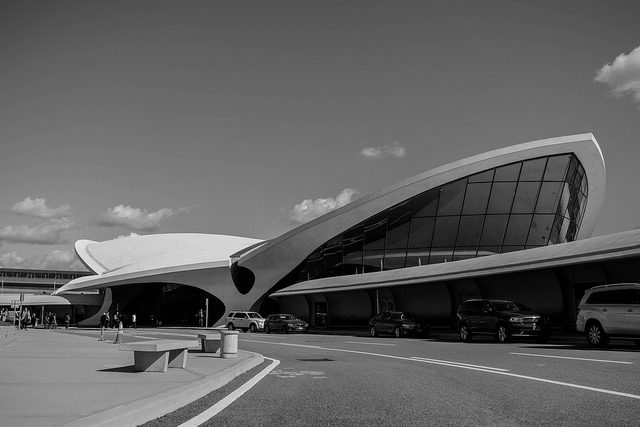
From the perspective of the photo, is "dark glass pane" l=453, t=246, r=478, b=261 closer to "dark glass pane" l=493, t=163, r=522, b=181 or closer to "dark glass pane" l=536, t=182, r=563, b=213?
"dark glass pane" l=536, t=182, r=563, b=213

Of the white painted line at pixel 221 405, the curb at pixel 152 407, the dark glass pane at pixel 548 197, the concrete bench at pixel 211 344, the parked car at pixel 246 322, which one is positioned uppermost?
the dark glass pane at pixel 548 197

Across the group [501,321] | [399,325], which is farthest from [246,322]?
[501,321]

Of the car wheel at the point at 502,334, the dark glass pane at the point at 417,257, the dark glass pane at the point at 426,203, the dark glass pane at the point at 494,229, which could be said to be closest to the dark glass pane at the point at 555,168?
the dark glass pane at the point at 494,229

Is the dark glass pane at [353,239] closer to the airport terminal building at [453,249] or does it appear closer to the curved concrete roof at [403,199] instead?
the airport terminal building at [453,249]

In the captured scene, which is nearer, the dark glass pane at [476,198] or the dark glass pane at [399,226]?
the dark glass pane at [476,198]

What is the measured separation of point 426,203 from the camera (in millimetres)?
42281

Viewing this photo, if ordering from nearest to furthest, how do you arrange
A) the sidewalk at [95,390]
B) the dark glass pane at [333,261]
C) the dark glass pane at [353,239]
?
the sidewalk at [95,390] < the dark glass pane at [353,239] < the dark glass pane at [333,261]

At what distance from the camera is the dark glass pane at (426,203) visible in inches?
1644

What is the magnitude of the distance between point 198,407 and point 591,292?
1595 centimetres

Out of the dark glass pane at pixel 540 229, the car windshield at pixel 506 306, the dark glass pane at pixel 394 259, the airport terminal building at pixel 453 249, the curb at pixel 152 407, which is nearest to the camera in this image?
the curb at pixel 152 407

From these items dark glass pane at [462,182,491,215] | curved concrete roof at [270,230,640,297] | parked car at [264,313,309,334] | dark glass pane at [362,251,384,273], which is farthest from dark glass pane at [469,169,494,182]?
parked car at [264,313,309,334]

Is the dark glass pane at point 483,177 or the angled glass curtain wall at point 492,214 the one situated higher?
the dark glass pane at point 483,177

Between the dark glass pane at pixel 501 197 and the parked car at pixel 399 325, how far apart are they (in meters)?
10.3

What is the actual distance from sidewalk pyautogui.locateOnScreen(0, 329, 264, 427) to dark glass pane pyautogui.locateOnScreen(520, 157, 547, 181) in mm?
28815
